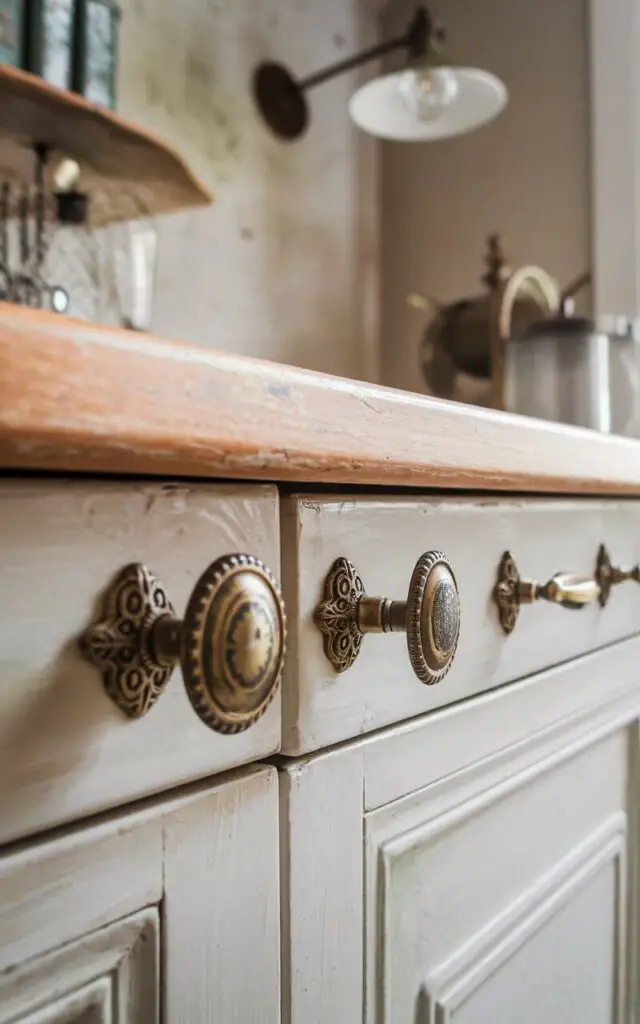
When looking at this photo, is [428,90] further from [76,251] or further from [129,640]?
[129,640]

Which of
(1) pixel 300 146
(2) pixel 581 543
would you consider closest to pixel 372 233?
(1) pixel 300 146

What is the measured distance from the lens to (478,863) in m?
0.44

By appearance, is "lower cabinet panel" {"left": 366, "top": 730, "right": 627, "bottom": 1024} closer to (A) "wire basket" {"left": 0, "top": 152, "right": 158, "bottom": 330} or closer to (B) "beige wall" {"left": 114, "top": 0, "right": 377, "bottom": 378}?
(A) "wire basket" {"left": 0, "top": 152, "right": 158, "bottom": 330}

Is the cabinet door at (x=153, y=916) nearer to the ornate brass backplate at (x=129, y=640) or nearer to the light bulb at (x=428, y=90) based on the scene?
the ornate brass backplate at (x=129, y=640)

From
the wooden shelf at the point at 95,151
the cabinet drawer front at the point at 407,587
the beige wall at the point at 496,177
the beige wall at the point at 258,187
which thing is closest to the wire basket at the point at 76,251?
the wooden shelf at the point at 95,151

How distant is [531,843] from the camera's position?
0.48m

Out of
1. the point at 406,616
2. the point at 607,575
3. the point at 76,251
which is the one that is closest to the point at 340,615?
the point at 406,616

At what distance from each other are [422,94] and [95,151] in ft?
1.85

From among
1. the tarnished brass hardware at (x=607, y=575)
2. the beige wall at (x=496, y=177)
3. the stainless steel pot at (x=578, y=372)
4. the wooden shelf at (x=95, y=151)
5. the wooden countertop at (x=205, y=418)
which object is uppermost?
the beige wall at (x=496, y=177)

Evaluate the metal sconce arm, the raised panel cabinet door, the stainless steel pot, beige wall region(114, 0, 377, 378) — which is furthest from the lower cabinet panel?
the metal sconce arm

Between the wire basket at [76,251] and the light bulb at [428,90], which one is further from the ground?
the light bulb at [428,90]

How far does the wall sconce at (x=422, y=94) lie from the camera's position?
1.08 meters

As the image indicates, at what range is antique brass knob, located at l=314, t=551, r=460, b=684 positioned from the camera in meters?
0.32

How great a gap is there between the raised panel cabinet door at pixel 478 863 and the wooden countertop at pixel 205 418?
0.13m
